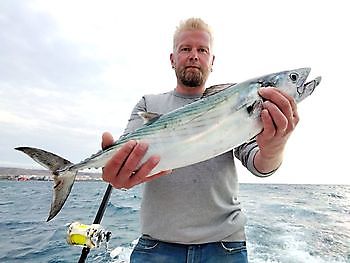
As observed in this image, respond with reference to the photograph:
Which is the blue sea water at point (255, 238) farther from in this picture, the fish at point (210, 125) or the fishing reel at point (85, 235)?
the fish at point (210, 125)

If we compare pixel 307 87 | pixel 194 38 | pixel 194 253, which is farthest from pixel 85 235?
pixel 307 87

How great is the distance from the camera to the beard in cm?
268

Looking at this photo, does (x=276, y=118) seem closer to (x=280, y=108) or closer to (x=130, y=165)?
(x=280, y=108)

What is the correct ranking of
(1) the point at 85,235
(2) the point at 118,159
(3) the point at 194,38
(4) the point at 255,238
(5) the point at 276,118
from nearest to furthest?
1. (5) the point at 276,118
2. (2) the point at 118,159
3. (3) the point at 194,38
4. (1) the point at 85,235
5. (4) the point at 255,238

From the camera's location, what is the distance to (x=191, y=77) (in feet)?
8.86

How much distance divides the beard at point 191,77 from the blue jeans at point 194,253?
126cm

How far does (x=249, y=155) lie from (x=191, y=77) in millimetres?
783

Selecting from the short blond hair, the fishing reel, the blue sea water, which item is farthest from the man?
the blue sea water

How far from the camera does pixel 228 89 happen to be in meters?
2.14

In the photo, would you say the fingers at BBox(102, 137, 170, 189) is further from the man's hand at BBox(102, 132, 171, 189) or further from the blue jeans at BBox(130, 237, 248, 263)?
the blue jeans at BBox(130, 237, 248, 263)

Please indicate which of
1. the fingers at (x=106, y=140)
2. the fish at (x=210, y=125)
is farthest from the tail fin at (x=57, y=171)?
the fingers at (x=106, y=140)

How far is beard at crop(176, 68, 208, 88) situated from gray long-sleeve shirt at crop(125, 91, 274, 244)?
0.65m

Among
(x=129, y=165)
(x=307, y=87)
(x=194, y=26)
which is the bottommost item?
(x=129, y=165)

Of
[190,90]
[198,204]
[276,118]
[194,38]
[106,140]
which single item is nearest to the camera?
[276,118]
